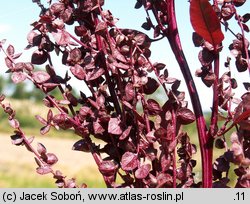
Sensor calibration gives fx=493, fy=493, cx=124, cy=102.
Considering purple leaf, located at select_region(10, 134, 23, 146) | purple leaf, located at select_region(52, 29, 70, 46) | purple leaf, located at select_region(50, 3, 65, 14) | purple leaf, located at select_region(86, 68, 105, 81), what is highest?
purple leaf, located at select_region(50, 3, 65, 14)

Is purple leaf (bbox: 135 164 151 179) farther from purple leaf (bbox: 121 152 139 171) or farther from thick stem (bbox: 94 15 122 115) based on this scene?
thick stem (bbox: 94 15 122 115)

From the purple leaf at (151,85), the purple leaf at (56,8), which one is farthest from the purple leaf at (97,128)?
the purple leaf at (56,8)

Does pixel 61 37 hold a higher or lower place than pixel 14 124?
higher

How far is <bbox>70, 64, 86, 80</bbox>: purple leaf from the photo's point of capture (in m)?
0.87

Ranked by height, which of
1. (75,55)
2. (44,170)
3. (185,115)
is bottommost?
(44,170)

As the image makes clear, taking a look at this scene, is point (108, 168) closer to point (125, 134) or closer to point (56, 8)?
point (125, 134)

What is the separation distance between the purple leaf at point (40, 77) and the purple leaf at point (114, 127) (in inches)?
6.0

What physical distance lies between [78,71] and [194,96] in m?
0.21

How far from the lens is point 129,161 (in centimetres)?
84

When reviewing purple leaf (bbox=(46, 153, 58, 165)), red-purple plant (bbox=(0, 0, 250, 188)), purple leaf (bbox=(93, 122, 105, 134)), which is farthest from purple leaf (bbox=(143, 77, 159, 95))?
purple leaf (bbox=(46, 153, 58, 165))

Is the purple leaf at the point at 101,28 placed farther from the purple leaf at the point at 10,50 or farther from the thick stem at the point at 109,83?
the purple leaf at the point at 10,50

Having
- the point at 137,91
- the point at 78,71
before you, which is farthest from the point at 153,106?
the point at 78,71

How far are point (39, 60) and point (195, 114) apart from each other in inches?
12.2

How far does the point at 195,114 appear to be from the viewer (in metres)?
0.88
